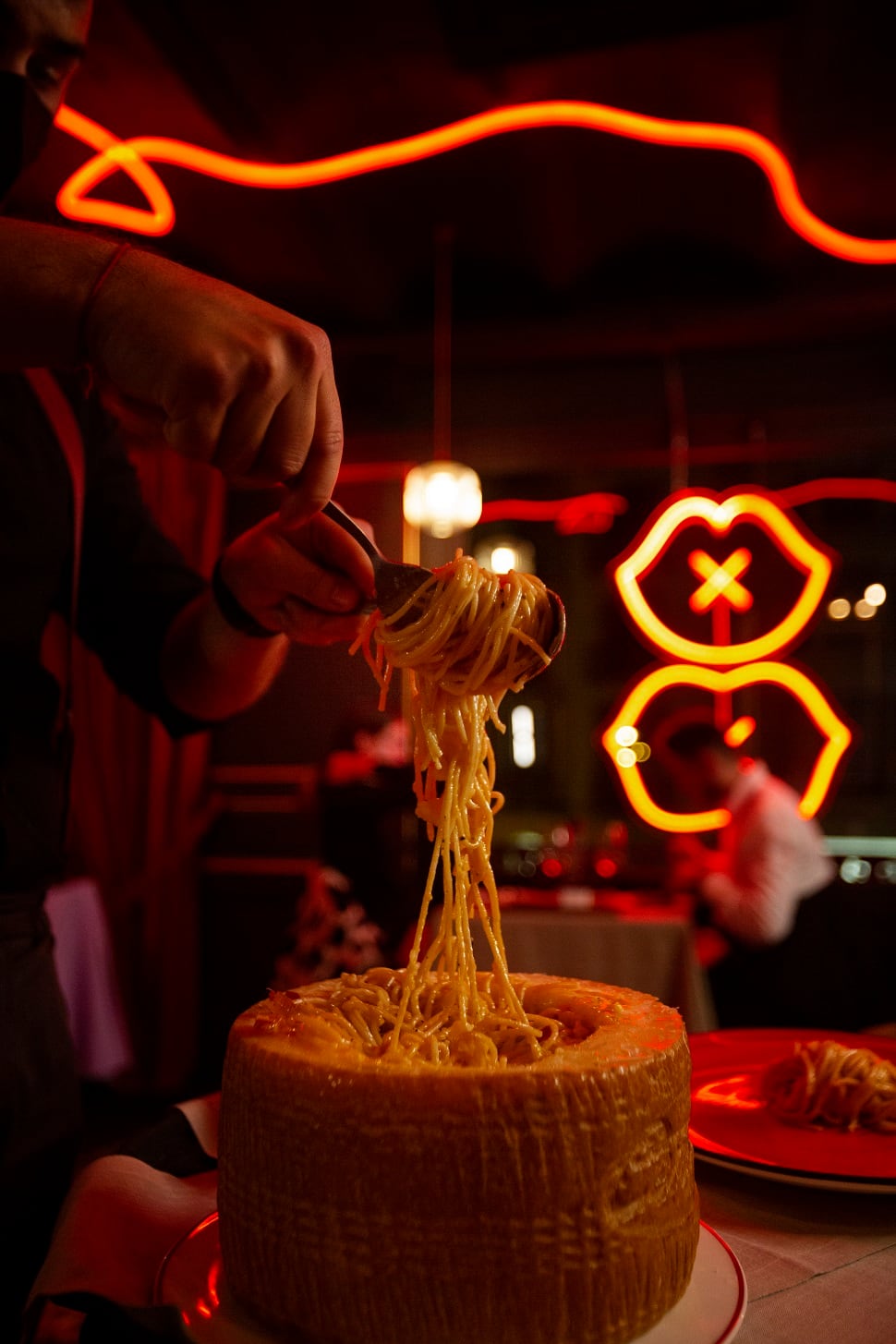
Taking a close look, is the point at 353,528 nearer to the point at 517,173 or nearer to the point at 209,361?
the point at 209,361

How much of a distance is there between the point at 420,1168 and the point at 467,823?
0.51 metres

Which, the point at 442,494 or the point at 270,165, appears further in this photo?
the point at 442,494

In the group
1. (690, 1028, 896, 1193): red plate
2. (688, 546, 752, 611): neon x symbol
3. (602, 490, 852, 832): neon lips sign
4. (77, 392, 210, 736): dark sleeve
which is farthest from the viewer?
(688, 546, 752, 611): neon x symbol

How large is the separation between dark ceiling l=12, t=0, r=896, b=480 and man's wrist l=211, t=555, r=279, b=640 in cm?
98

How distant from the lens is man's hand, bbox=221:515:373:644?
Result: 124 cm

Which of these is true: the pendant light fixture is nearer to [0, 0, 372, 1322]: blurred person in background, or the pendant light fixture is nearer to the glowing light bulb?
the glowing light bulb

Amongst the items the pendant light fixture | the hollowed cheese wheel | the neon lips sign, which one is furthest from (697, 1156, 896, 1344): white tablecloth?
the pendant light fixture

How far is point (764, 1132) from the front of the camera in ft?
3.83

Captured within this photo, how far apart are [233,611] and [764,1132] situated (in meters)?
0.97

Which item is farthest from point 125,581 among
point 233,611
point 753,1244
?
point 753,1244

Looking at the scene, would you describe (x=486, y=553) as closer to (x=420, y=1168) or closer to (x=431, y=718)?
(x=431, y=718)

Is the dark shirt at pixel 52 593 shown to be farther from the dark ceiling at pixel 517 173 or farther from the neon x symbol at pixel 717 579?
the neon x symbol at pixel 717 579

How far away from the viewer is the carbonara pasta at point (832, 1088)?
46.6 inches

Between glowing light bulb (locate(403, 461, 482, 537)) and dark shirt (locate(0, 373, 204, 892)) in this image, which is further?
glowing light bulb (locate(403, 461, 482, 537))
